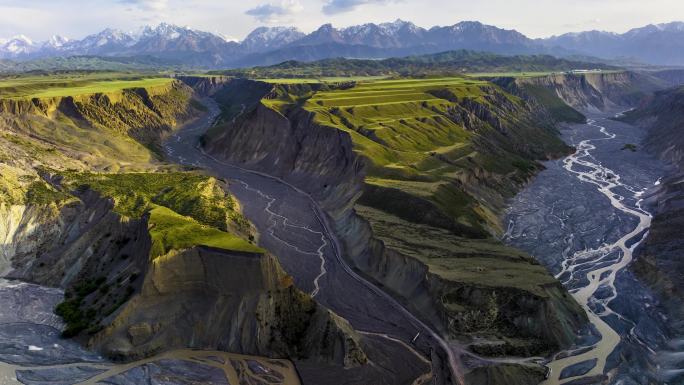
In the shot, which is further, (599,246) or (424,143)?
(424,143)

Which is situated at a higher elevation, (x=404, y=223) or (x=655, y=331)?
(x=404, y=223)

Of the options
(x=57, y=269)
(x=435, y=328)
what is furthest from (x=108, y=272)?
(x=435, y=328)

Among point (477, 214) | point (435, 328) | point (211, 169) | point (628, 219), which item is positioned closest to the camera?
point (435, 328)

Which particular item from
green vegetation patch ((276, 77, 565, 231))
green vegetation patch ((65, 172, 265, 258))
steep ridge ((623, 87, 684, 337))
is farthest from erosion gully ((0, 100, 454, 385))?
steep ridge ((623, 87, 684, 337))

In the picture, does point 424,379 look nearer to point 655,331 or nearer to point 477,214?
point 655,331

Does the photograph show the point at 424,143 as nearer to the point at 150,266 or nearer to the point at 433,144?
the point at 433,144

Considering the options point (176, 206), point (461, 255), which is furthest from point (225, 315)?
point (176, 206)
